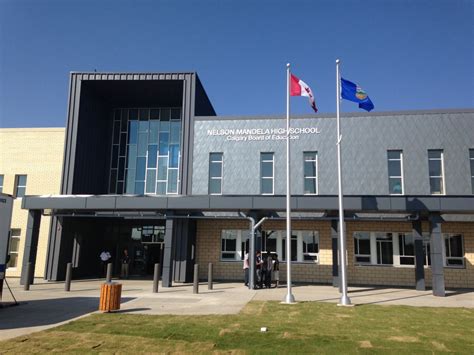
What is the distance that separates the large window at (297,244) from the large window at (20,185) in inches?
613

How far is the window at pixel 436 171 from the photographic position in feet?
73.0

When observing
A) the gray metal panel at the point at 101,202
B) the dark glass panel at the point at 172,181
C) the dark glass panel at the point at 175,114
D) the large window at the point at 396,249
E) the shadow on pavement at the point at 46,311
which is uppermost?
the dark glass panel at the point at 175,114

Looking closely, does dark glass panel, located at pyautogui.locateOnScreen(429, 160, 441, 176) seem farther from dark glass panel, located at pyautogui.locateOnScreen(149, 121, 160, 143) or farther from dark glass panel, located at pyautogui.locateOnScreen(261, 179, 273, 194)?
dark glass panel, located at pyautogui.locateOnScreen(149, 121, 160, 143)

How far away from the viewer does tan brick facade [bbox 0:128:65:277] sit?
26047 millimetres

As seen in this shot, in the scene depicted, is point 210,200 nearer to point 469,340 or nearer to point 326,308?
point 326,308

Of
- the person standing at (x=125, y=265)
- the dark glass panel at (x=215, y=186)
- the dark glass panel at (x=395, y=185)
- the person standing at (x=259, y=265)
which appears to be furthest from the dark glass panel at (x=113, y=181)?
the dark glass panel at (x=395, y=185)

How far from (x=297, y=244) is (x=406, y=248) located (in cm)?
579

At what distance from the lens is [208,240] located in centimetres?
2423

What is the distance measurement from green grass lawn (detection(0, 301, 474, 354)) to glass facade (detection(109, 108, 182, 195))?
1569 centimetres

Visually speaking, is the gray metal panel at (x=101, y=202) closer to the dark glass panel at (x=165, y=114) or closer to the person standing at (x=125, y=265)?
the person standing at (x=125, y=265)

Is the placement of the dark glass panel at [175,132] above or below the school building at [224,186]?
above

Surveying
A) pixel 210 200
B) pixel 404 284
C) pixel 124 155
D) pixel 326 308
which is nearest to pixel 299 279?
pixel 404 284

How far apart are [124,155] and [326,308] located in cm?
1860

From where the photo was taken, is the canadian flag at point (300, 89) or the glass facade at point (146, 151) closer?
the canadian flag at point (300, 89)
